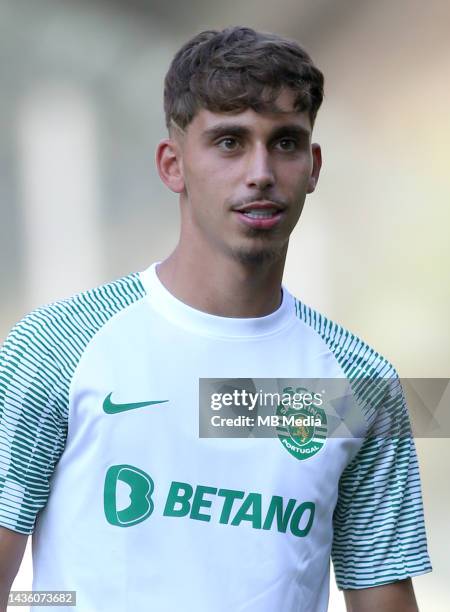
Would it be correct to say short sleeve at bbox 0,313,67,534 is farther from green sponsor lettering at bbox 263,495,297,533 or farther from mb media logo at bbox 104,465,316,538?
green sponsor lettering at bbox 263,495,297,533

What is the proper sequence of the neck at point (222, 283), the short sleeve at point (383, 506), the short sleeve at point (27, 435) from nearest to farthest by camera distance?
the short sleeve at point (27, 435) < the neck at point (222, 283) < the short sleeve at point (383, 506)

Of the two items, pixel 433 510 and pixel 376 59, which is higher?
pixel 376 59

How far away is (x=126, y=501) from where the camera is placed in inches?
78.3

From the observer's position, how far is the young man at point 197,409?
197 cm

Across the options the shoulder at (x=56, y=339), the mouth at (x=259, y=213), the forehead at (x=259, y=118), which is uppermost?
the forehead at (x=259, y=118)

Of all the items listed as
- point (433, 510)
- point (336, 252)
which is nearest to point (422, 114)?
point (336, 252)

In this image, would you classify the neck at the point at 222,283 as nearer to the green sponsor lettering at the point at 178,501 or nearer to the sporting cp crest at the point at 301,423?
the sporting cp crest at the point at 301,423

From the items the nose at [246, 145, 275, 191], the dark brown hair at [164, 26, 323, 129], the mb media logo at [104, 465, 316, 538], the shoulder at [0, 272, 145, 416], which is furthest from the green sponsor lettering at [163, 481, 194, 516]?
the dark brown hair at [164, 26, 323, 129]

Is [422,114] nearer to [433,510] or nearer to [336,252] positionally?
[336,252]

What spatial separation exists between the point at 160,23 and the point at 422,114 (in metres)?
1.15

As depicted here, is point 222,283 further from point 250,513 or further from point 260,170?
point 250,513

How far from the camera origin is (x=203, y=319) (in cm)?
209

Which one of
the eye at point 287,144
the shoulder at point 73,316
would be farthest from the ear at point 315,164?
the shoulder at point 73,316

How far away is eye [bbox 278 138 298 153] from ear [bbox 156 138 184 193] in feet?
0.65
